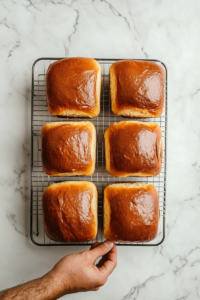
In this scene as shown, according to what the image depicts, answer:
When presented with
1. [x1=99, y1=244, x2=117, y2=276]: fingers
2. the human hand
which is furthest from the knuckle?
[x1=99, y1=244, x2=117, y2=276]: fingers

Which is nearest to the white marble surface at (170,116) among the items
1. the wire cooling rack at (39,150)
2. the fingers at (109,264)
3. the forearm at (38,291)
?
the wire cooling rack at (39,150)

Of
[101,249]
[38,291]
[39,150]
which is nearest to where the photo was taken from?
[38,291]

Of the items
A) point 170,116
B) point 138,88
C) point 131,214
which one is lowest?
point 131,214

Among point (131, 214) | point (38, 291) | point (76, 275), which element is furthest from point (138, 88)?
point (38, 291)

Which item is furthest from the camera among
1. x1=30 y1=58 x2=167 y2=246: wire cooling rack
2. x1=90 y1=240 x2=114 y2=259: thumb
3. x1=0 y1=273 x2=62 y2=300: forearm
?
x1=30 y1=58 x2=167 y2=246: wire cooling rack

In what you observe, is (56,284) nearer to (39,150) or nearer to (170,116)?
(39,150)

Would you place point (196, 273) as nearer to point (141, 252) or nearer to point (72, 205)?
point (141, 252)

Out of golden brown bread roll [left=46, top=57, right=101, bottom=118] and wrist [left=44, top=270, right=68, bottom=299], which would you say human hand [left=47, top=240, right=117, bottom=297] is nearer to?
wrist [left=44, top=270, right=68, bottom=299]
